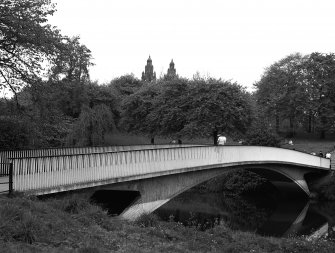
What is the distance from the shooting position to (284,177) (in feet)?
102

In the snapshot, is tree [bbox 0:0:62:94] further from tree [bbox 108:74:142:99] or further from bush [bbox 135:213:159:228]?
tree [bbox 108:74:142:99]

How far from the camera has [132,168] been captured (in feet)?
50.9

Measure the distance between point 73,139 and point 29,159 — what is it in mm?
22118

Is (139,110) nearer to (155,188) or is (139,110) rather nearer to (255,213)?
(255,213)

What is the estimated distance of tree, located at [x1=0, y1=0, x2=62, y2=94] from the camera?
16281 millimetres

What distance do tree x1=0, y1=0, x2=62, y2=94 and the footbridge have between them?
3372mm

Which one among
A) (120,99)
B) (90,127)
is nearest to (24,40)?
(90,127)

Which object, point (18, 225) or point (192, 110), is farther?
point (192, 110)

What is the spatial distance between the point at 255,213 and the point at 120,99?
69.7 feet

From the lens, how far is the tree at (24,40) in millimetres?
16281

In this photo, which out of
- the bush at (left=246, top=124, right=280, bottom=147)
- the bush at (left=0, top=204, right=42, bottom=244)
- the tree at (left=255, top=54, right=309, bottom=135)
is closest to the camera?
the bush at (left=0, top=204, right=42, bottom=244)

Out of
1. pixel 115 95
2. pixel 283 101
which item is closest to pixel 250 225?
pixel 115 95

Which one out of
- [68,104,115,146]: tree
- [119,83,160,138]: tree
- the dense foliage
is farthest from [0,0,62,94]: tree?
the dense foliage

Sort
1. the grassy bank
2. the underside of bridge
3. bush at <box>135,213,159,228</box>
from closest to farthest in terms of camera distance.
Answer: the grassy bank, bush at <box>135,213,159,228</box>, the underside of bridge
